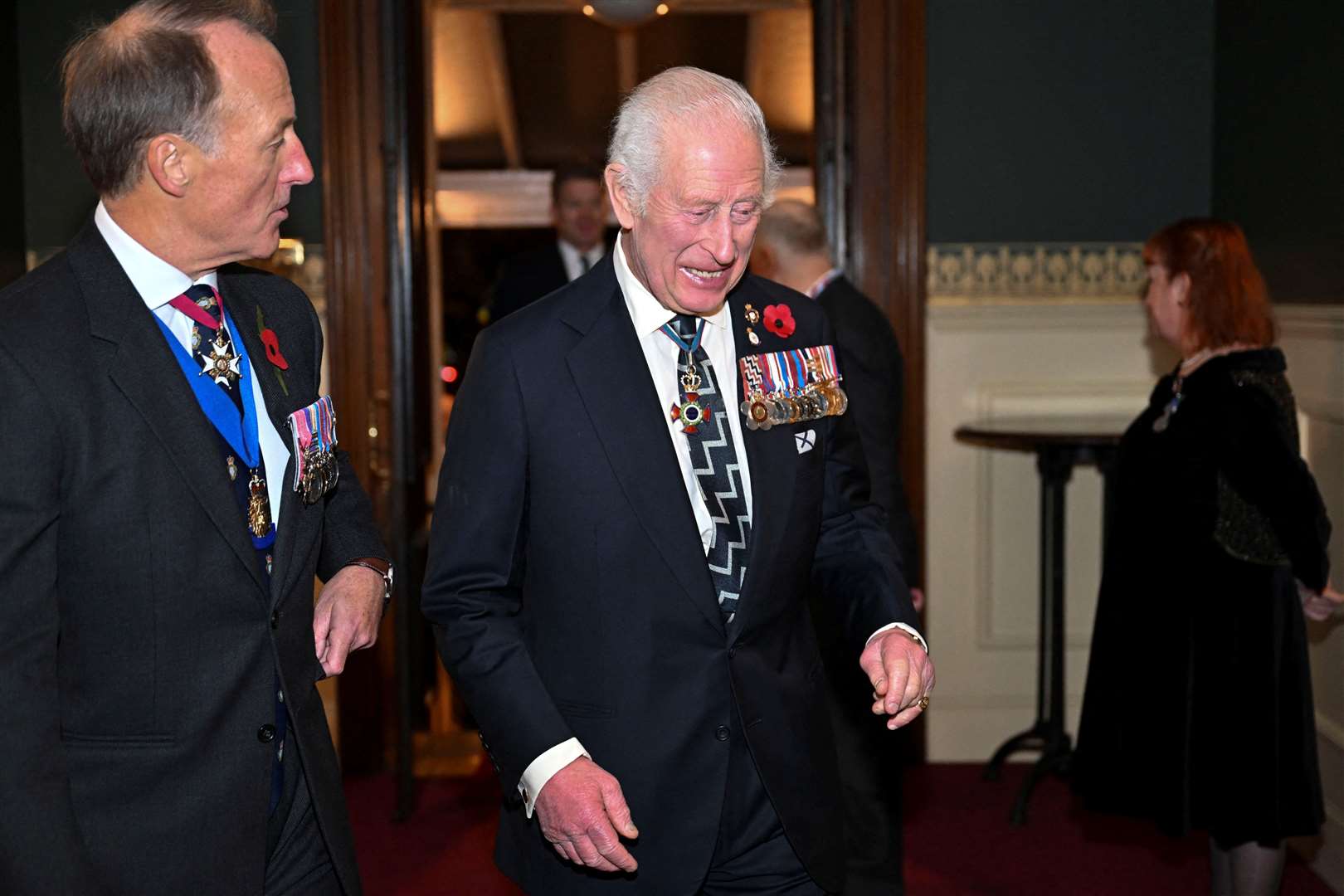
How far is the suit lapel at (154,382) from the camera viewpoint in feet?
5.00

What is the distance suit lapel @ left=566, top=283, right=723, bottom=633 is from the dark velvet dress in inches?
71.6

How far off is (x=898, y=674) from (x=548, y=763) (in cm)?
46

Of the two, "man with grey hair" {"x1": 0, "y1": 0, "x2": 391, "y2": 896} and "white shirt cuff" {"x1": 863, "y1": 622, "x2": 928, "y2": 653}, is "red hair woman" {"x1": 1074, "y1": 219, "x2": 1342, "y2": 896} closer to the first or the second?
"white shirt cuff" {"x1": 863, "y1": 622, "x2": 928, "y2": 653}

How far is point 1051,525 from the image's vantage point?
4.61m

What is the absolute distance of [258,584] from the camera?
1606 mm

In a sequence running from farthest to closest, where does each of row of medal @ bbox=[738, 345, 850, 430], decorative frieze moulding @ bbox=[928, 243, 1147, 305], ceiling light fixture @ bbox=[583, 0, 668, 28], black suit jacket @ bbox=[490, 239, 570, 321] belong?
1. ceiling light fixture @ bbox=[583, 0, 668, 28]
2. black suit jacket @ bbox=[490, 239, 570, 321]
3. decorative frieze moulding @ bbox=[928, 243, 1147, 305]
4. row of medal @ bbox=[738, 345, 850, 430]

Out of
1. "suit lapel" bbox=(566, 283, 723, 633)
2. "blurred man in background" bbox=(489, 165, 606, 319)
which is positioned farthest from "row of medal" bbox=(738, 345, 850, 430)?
"blurred man in background" bbox=(489, 165, 606, 319)

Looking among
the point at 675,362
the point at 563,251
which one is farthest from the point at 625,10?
the point at 675,362

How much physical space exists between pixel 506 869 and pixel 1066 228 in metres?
3.61

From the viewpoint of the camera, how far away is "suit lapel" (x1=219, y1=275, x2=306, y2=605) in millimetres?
1663

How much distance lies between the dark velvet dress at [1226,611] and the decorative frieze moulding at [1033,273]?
1.52m

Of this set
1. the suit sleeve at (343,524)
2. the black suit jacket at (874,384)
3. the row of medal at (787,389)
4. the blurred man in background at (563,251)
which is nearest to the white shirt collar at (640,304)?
the row of medal at (787,389)

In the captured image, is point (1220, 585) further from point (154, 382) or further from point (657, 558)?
point (154, 382)

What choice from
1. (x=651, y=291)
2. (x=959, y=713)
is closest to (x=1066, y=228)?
(x=959, y=713)
